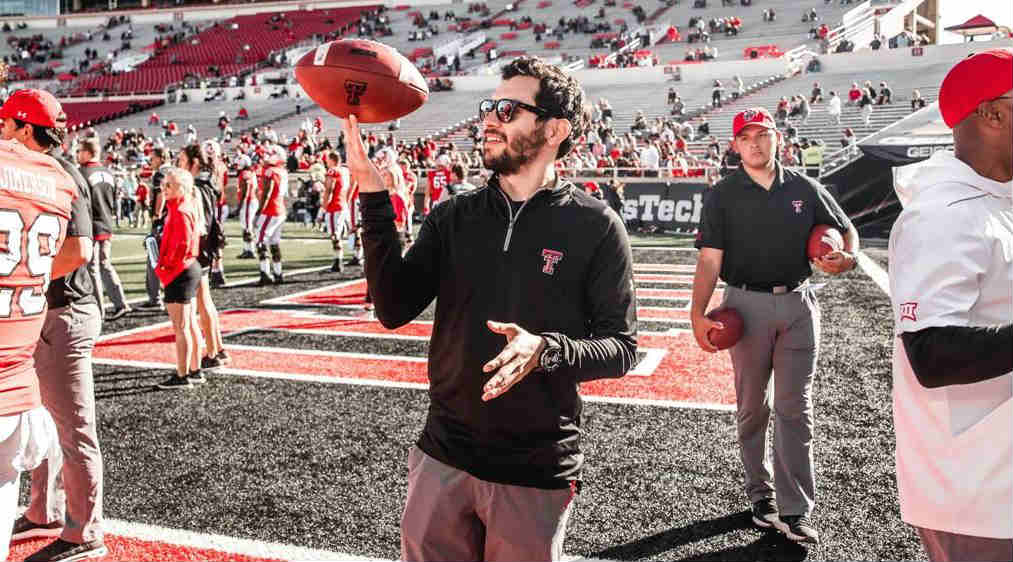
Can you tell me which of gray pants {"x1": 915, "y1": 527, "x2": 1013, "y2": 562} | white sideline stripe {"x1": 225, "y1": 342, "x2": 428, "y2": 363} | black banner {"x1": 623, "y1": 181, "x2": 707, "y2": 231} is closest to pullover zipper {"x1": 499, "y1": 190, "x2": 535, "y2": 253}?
gray pants {"x1": 915, "y1": 527, "x2": 1013, "y2": 562}

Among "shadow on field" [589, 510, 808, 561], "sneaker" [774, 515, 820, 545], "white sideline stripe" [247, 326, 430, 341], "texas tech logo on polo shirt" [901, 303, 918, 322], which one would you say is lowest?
"shadow on field" [589, 510, 808, 561]

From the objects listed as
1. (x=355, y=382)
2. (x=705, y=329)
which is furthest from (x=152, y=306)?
(x=705, y=329)

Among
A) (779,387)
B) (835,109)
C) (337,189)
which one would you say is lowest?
(779,387)

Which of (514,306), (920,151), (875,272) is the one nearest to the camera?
(514,306)

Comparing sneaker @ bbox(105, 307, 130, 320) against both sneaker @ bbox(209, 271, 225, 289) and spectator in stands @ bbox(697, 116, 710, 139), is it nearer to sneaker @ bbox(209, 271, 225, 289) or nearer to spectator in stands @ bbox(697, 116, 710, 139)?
sneaker @ bbox(209, 271, 225, 289)

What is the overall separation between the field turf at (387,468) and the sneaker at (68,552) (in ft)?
→ 1.18

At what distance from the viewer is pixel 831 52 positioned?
33.5m

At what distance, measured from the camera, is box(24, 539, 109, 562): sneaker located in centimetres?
342

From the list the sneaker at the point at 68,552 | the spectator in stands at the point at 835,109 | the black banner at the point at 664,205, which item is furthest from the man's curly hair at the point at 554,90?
the spectator in stands at the point at 835,109

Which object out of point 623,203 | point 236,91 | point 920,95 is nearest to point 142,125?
point 236,91

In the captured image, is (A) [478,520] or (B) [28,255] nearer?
(A) [478,520]

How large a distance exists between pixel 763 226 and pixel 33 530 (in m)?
3.70

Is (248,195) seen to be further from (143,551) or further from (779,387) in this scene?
(779,387)

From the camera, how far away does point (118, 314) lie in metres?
9.20
